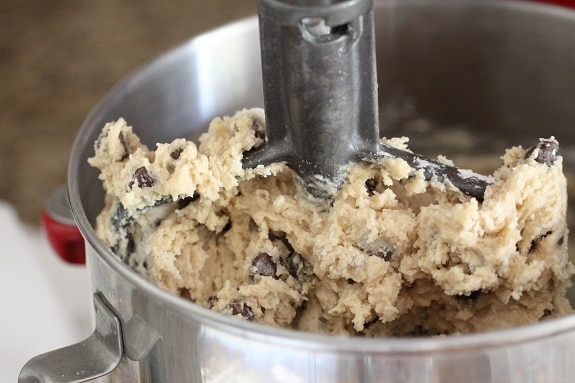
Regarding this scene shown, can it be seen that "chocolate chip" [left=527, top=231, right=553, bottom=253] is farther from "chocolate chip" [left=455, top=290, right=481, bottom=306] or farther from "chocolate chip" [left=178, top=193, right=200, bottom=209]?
"chocolate chip" [left=178, top=193, right=200, bottom=209]

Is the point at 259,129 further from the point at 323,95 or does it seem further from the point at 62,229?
the point at 62,229

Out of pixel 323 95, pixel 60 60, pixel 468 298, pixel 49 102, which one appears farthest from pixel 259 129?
pixel 60 60

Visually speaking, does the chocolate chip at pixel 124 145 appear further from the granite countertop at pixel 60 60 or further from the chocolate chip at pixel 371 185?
the granite countertop at pixel 60 60

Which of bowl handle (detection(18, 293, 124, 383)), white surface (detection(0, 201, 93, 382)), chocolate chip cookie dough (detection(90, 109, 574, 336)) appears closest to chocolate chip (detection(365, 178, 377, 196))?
chocolate chip cookie dough (detection(90, 109, 574, 336))

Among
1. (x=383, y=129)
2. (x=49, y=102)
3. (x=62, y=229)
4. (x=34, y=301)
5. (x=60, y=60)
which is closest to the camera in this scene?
(x=62, y=229)

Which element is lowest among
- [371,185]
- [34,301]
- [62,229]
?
[34,301]

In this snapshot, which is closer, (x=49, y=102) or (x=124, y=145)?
(x=124, y=145)

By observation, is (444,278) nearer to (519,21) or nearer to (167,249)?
(167,249)
